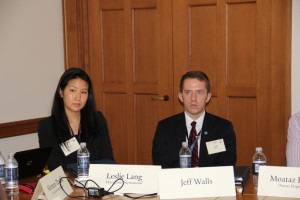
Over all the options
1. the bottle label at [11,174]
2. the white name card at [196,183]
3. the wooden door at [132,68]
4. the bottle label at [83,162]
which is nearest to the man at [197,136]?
the bottle label at [83,162]

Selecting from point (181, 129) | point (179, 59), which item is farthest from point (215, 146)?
point (179, 59)

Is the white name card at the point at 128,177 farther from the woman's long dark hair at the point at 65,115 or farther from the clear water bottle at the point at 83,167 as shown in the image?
the woman's long dark hair at the point at 65,115

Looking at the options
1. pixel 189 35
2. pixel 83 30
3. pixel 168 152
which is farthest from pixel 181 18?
pixel 168 152

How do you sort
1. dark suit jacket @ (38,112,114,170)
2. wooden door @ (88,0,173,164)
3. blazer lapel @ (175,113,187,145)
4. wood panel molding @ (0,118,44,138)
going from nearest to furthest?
dark suit jacket @ (38,112,114,170)
blazer lapel @ (175,113,187,145)
wood panel molding @ (0,118,44,138)
wooden door @ (88,0,173,164)

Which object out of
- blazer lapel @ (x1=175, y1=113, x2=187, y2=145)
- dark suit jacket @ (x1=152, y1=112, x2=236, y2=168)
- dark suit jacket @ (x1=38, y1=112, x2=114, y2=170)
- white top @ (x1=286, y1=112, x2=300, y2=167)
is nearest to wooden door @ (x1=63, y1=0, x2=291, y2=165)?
dark suit jacket @ (x1=152, y1=112, x2=236, y2=168)

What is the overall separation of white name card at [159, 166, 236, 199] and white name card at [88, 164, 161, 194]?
135mm

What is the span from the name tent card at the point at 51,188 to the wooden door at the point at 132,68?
95.8 inches

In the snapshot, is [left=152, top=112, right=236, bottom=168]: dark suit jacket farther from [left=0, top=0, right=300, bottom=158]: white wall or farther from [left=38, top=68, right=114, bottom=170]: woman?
[left=0, top=0, right=300, bottom=158]: white wall

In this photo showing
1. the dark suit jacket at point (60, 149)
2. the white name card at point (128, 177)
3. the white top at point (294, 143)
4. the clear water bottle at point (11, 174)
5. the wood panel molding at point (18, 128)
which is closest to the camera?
the white name card at point (128, 177)

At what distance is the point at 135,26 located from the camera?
560cm

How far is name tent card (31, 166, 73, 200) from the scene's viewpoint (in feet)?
9.60

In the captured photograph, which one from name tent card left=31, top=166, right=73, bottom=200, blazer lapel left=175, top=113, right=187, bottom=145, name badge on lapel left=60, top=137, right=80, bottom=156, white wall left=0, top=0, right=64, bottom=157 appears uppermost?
white wall left=0, top=0, right=64, bottom=157

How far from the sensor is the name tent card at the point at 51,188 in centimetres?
293

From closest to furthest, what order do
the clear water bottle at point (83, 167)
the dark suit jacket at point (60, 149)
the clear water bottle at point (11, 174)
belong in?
the clear water bottle at point (11, 174) < the clear water bottle at point (83, 167) < the dark suit jacket at point (60, 149)
